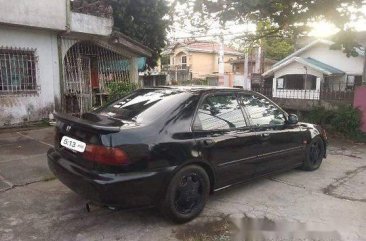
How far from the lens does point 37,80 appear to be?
930 cm

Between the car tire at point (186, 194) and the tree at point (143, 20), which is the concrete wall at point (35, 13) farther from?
the car tire at point (186, 194)

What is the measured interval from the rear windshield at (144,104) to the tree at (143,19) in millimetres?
8067

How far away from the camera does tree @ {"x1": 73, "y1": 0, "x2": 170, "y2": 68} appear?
39.4 ft

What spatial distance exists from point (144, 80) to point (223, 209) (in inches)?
571

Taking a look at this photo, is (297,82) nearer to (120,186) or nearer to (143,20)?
(143,20)

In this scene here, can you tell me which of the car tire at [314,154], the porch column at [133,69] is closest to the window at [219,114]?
the car tire at [314,154]

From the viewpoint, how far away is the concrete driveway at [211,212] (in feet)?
11.7

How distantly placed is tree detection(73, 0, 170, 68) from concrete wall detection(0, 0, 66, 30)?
2.57m

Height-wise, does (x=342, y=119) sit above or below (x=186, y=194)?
above

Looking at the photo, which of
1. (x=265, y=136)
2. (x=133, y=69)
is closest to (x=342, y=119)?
(x=265, y=136)

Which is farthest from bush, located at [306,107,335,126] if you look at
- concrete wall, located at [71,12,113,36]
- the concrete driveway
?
concrete wall, located at [71,12,113,36]

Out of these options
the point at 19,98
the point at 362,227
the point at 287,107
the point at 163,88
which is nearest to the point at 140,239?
the point at 163,88

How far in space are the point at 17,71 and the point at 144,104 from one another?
20.4ft

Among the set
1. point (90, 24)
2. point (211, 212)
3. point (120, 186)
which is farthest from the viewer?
point (90, 24)
